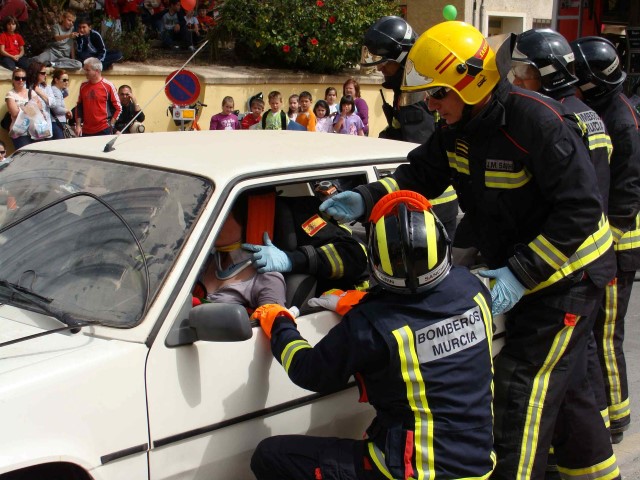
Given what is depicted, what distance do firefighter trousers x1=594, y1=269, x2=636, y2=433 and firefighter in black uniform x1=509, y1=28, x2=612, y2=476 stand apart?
50cm

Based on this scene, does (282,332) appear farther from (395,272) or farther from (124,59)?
(124,59)

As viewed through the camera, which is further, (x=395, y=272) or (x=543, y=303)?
(x=543, y=303)

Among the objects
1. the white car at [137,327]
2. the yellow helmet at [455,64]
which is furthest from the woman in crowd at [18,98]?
the yellow helmet at [455,64]

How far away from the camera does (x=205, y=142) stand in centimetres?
351

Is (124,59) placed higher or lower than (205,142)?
lower

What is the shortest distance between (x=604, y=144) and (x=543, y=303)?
969 millimetres

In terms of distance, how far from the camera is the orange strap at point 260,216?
3.38 metres

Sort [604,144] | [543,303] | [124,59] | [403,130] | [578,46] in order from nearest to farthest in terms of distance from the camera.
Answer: [543,303], [604,144], [578,46], [403,130], [124,59]

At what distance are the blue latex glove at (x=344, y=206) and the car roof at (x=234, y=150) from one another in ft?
0.48

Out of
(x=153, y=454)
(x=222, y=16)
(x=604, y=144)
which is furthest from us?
(x=222, y=16)

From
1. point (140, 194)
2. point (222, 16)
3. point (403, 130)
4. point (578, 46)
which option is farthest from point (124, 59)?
point (140, 194)

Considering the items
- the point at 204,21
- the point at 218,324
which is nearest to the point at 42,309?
the point at 218,324

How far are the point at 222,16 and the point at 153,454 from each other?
12.8 meters

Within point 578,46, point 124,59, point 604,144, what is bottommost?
point 124,59
